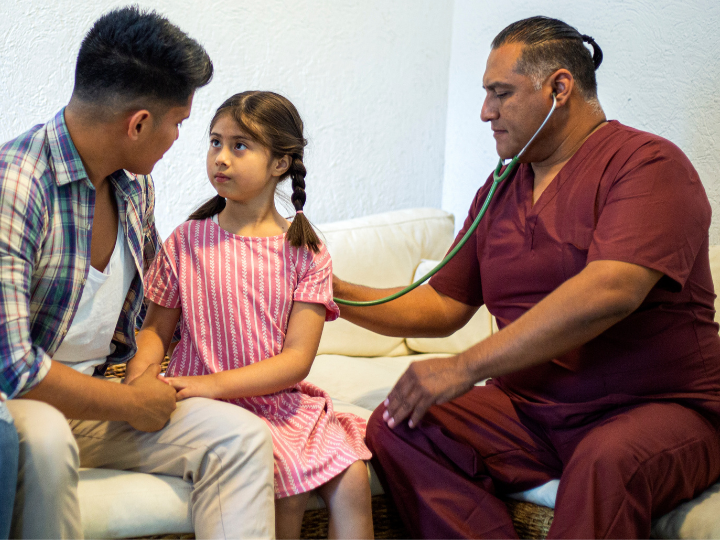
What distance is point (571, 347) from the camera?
4.02 ft

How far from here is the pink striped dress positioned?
133 cm

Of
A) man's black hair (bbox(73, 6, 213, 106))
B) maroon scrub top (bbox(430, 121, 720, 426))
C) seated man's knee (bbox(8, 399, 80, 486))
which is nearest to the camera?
seated man's knee (bbox(8, 399, 80, 486))

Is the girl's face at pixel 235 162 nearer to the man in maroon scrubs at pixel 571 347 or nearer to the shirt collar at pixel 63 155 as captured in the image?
the shirt collar at pixel 63 155

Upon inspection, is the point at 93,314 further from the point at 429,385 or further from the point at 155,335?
the point at 429,385

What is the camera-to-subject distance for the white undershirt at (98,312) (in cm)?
123

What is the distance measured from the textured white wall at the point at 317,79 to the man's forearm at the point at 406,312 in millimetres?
740

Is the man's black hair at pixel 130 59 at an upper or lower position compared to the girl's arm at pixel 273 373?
upper

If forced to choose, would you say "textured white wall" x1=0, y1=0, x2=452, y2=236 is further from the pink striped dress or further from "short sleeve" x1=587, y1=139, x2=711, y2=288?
"short sleeve" x1=587, y1=139, x2=711, y2=288

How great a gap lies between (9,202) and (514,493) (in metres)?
A: 1.02

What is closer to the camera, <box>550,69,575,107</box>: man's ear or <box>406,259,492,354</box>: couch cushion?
<box>550,69,575,107</box>: man's ear

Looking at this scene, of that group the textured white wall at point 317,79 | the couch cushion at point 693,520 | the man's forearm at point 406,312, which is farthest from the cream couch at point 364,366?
the textured white wall at point 317,79

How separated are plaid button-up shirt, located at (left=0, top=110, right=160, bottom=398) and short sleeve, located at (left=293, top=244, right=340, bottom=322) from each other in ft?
1.20

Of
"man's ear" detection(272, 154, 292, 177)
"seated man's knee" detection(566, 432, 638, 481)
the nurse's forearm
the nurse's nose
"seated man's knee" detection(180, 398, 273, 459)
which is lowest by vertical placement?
"seated man's knee" detection(566, 432, 638, 481)

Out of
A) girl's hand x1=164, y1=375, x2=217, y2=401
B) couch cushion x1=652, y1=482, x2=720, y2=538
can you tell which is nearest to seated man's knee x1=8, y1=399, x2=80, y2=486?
girl's hand x1=164, y1=375, x2=217, y2=401
